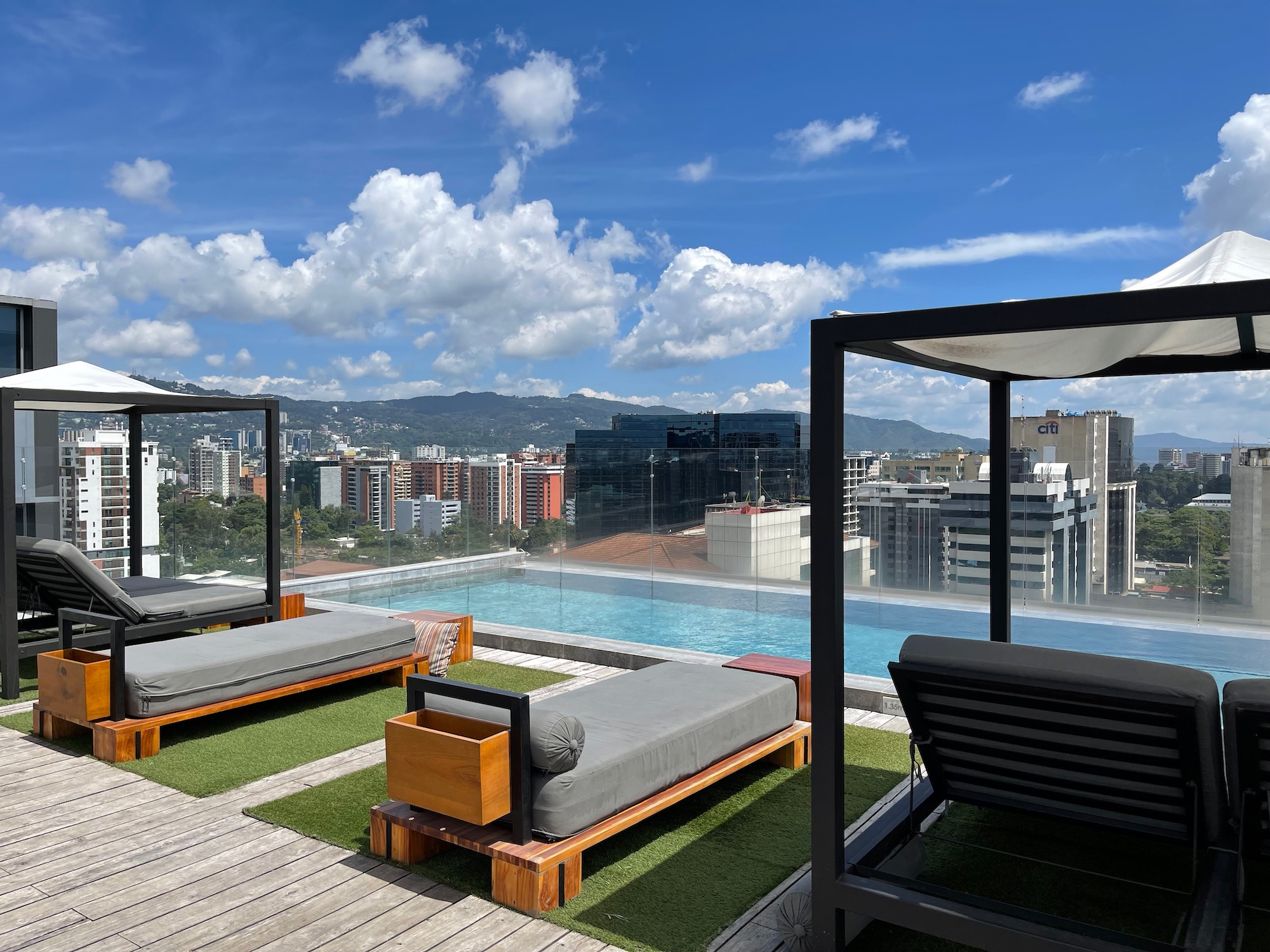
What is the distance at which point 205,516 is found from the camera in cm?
997

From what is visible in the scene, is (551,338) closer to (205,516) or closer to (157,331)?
(157,331)

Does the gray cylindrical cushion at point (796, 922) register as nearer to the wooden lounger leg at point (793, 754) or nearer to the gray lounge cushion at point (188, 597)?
the wooden lounger leg at point (793, 754)

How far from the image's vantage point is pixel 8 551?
5.43 meters

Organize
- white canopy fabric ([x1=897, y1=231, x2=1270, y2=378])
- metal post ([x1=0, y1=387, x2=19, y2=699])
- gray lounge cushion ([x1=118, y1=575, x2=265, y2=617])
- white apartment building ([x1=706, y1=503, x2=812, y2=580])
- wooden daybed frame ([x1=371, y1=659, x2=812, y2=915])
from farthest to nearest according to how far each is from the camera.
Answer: white apartment building ([x1=706, y1=503, x2=812, y2=580])
gray lounge cushion ([x1=118, y1=575, x2=265, y2=617])
metal post ([x1=0, y1=387, x2=19, y2=699])
wooden daybed frame ([x1=371, y1=659, x2=812, y2=915])
white canopy fabric ([x1=897, y1=231, x2=1270, y2=378])

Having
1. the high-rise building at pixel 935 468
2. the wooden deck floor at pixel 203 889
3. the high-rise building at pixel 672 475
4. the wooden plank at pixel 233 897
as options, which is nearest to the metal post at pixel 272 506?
the wooden deck floor at pixel 203 889

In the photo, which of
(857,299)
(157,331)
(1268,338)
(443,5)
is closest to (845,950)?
(1268,338)

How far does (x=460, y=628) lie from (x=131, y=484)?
14.1 ft

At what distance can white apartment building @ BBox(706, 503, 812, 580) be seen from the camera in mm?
9992

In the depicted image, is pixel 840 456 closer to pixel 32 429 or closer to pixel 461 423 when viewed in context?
pixel 32 429

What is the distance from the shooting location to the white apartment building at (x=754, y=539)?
9.99 m

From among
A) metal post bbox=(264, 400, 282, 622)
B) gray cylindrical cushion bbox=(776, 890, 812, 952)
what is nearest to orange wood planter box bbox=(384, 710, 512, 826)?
gray cylindrical cushion bbox=(776, 890, 812, 952)

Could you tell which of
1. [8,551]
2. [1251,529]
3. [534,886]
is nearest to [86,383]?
[8,551]

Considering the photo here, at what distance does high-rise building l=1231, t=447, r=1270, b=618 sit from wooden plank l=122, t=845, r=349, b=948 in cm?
833

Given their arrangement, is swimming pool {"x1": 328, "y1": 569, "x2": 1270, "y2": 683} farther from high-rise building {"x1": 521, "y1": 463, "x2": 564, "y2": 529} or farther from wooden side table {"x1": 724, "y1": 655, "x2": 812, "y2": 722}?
wooden side table {"x1": 724, "y1": 655, "x2": 812, "y2": 722}
